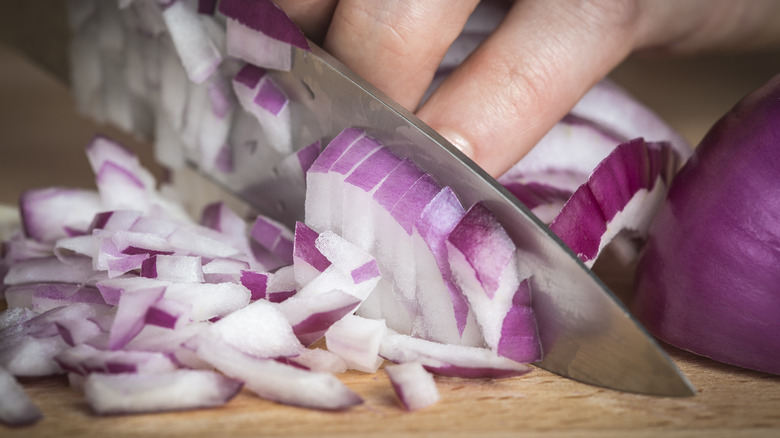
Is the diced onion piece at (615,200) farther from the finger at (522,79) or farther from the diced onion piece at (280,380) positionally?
the diced onion piece at (280,380)

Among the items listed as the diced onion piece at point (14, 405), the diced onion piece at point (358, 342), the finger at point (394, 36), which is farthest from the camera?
the finger at point (394, 36)

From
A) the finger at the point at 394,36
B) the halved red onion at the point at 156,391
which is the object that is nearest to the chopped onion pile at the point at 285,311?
the halved red onion at the point at 156,391

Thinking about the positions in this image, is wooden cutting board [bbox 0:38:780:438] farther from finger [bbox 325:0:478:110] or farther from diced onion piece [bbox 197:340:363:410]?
finger [bbox 325:0:478:110]

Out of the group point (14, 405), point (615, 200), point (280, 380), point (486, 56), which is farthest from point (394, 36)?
point (14, 405)

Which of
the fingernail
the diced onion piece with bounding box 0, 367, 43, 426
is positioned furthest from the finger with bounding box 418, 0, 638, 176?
the diced onion piece with bounding box 0, 367, 43, 426

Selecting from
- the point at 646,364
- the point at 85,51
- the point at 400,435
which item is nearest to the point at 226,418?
the point at 400,435

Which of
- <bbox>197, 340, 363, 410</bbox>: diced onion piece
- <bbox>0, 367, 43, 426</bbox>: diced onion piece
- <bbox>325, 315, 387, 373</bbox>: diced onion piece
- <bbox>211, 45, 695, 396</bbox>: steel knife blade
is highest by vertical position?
<bbox>211, 45, 695, 396</bbox>: steel knife blade
